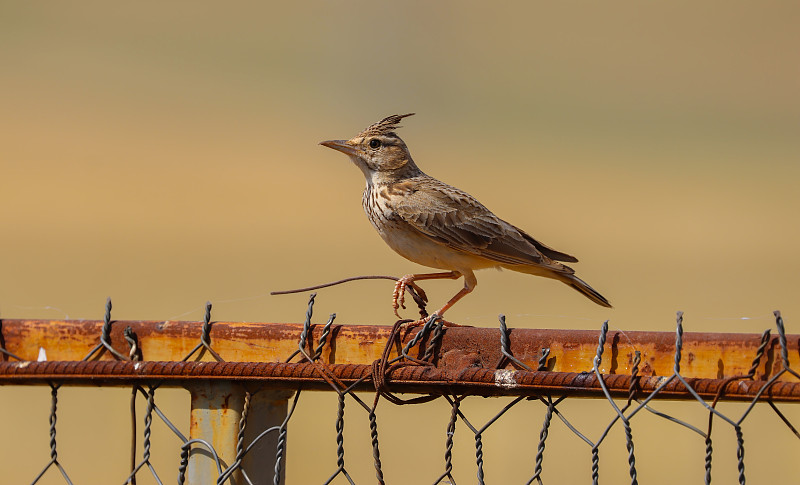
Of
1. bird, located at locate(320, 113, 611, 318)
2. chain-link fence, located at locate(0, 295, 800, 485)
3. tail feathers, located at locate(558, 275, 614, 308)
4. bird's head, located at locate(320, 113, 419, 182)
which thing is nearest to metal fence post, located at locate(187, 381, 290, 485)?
chain-link fence, located at locate(0, 295, 800, 485)

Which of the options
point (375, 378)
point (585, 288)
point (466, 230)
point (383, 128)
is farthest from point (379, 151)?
point (375, 378)

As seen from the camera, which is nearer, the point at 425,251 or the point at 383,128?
the point at 425,251

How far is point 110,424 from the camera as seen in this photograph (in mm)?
9727

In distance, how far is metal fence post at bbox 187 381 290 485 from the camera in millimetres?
2385

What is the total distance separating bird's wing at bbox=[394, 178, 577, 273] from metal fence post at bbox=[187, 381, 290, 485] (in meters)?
2.09

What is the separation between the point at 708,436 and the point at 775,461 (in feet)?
23.9

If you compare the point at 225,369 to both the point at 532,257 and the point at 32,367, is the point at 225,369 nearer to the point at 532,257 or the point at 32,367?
the point at 32,367

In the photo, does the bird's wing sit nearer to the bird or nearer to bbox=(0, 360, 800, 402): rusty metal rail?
the bird

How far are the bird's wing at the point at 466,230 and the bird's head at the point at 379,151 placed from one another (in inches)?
10.9

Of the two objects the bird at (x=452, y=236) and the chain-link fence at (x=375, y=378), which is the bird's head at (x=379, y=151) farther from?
the chain-link fence at (x=375, y=378)

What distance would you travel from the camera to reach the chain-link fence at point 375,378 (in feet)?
6.45

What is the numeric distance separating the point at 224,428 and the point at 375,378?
475mm

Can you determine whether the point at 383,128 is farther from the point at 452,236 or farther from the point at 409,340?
the point at 409,340

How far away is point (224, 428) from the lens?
7.87 ft
